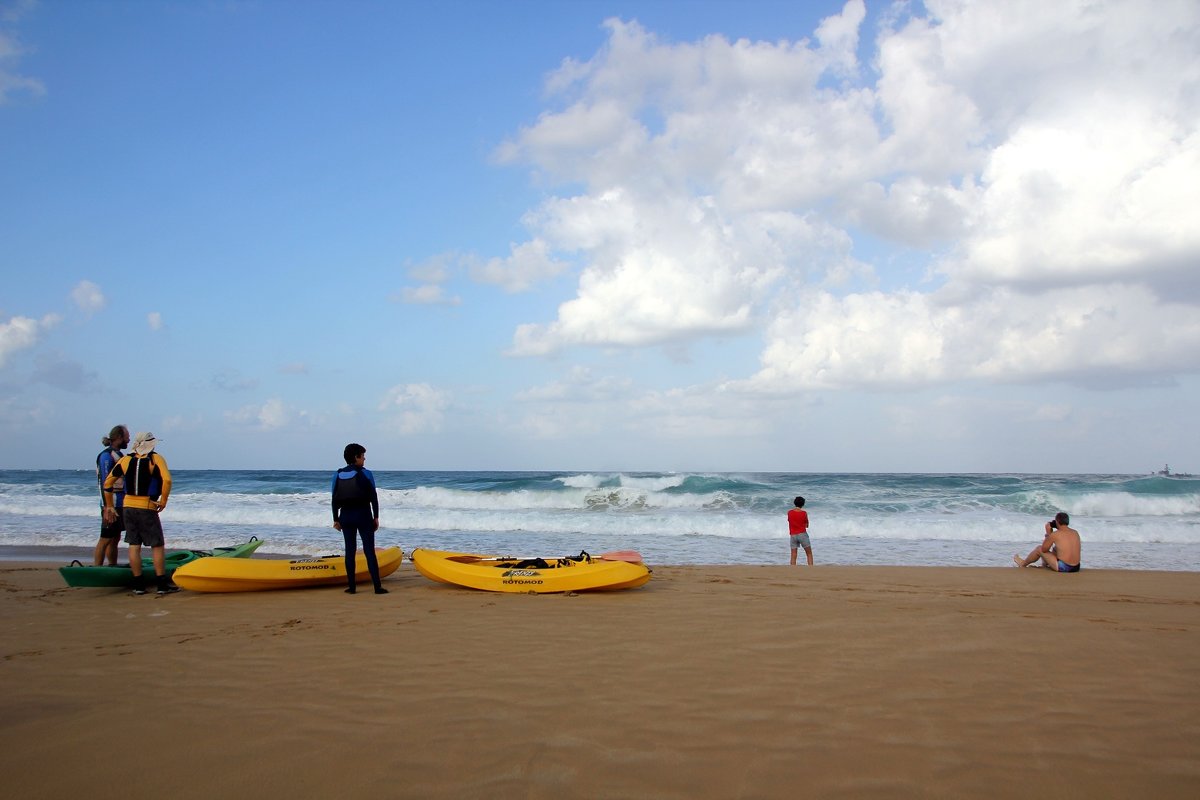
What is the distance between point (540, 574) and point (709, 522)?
1258 centimetres

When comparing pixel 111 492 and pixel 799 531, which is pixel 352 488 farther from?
pixel 799 531

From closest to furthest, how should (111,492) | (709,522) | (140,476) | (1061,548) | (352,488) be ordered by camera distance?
(140,476) < (352,488) < (111,492) < (1061,548) < (709,522)

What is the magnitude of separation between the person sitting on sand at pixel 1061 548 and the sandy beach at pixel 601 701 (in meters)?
3.47

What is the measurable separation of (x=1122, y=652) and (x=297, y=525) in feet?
63.9

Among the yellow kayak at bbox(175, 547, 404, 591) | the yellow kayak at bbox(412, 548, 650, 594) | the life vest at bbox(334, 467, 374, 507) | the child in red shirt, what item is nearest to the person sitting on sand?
the child in red shirt

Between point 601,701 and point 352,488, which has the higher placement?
point 352,488

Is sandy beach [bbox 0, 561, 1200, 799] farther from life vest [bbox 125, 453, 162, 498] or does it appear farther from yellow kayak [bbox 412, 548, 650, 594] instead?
life vest [bbox 125, 453, 162, 498]

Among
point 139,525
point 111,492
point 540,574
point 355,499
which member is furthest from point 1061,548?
point 111,492

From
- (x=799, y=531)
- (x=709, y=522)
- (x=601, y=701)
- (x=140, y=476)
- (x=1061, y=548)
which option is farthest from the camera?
(x=709, y=522)

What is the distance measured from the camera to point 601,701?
13.3ft

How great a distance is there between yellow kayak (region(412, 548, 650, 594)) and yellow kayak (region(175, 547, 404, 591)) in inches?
34.9

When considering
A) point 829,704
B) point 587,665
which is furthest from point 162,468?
point 829,704

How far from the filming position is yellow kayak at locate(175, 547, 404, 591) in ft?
26.6

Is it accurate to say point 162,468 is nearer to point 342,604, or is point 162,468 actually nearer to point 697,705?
point 342,604
